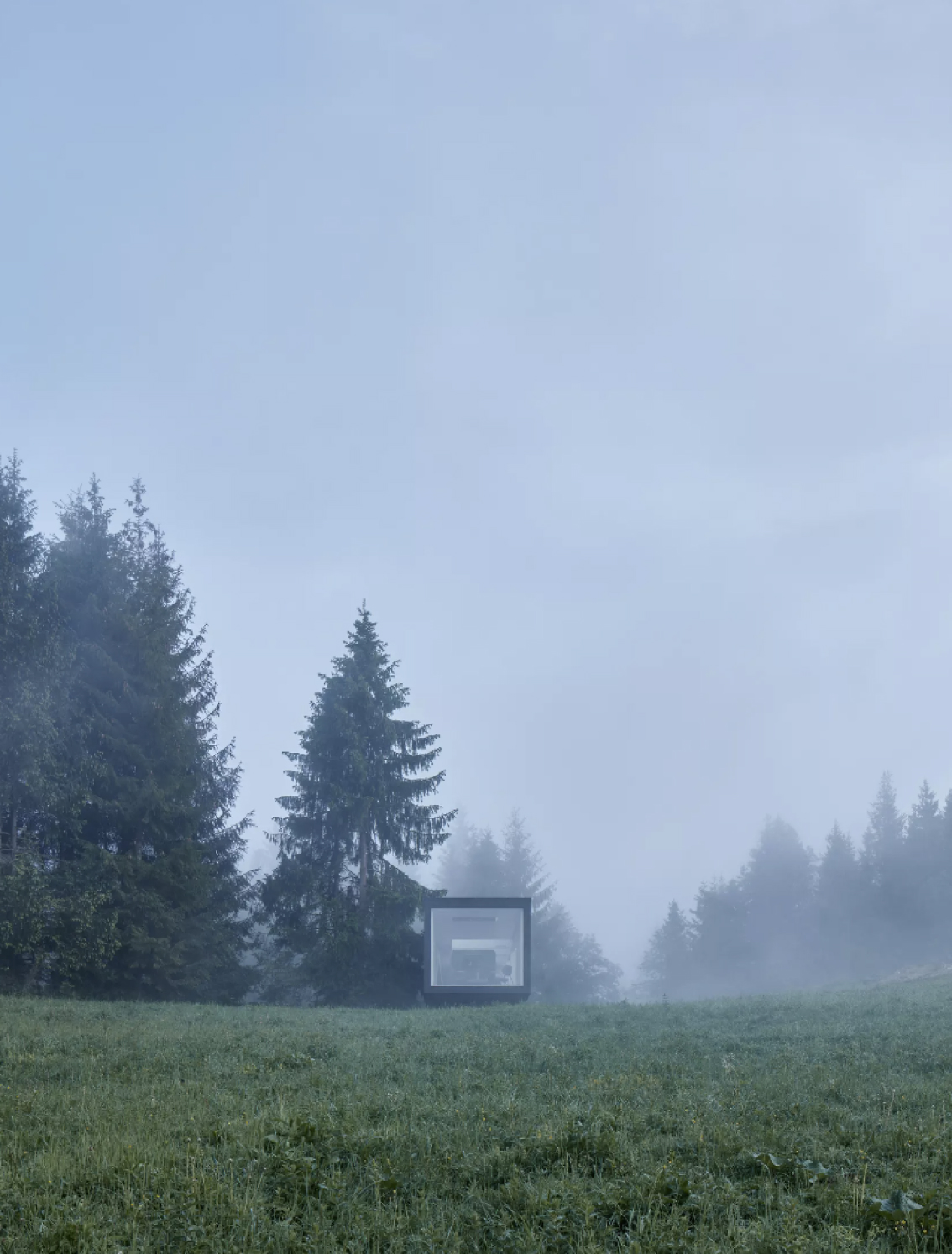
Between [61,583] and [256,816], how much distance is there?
10.7m

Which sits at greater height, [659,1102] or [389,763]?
[389,763]

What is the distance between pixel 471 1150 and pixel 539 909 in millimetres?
58519

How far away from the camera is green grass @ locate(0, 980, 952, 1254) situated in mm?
6168

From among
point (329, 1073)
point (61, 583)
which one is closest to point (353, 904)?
point (61, 583)

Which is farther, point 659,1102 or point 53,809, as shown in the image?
point 53,809

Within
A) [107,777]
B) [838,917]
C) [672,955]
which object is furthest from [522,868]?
[107,777]

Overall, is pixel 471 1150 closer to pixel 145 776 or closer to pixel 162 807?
pixel 162 807

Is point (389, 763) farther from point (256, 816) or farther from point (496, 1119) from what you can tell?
point (496, 1119)

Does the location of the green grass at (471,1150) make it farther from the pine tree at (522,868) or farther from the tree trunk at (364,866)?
the pine tree at (522,868)

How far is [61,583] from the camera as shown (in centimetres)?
2783

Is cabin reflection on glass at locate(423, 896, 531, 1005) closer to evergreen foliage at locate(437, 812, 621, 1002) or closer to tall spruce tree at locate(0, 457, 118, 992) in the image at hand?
tall spruce tree at locate(0, 457, 118, 992)

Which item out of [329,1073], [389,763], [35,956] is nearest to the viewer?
[329,1073]

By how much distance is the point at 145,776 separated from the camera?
93.5 feet

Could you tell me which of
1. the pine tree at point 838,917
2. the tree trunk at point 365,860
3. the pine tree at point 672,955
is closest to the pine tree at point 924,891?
the pine tree at point 838,917
